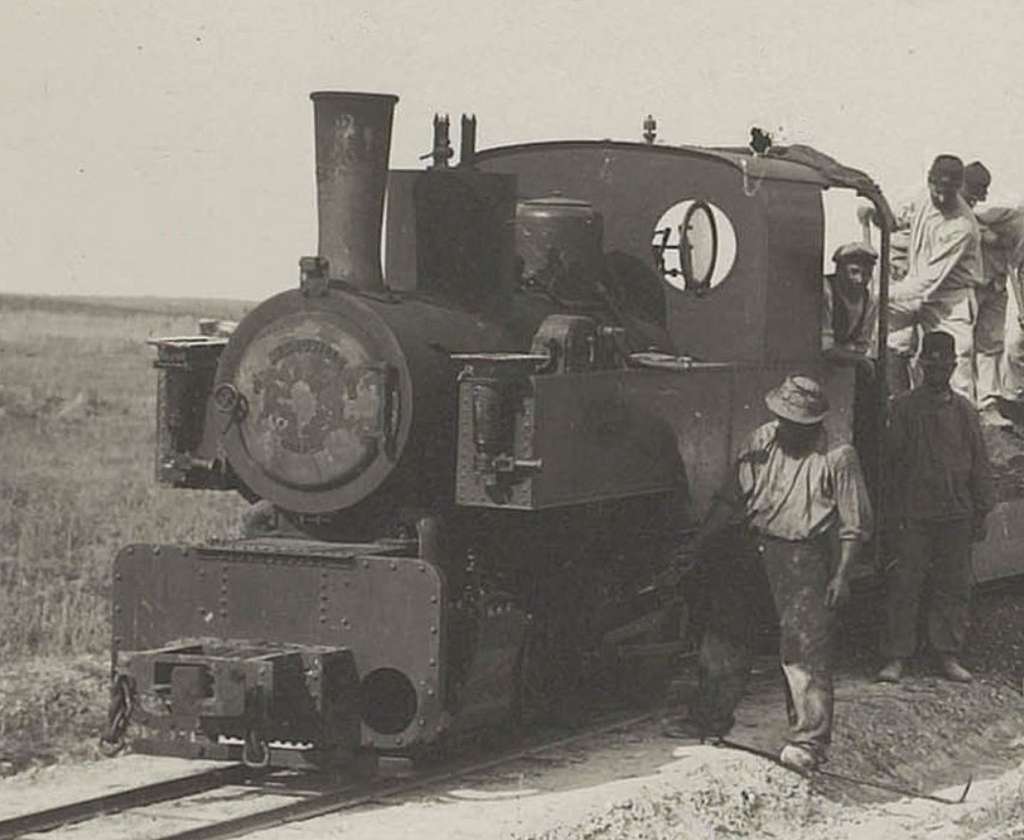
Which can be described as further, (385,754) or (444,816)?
(385,754)

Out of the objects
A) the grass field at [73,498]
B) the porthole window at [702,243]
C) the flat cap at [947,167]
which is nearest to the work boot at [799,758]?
the porthole window at [702,243]

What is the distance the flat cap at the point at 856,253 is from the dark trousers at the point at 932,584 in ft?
5.45

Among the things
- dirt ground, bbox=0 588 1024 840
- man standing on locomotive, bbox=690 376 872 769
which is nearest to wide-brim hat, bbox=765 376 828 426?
man standing on locomotive, bbox=690 376 872 769

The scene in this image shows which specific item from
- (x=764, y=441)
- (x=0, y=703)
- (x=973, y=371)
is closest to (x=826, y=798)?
(x=764, y=441)

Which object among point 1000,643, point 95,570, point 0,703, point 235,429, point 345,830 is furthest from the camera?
point 95,570

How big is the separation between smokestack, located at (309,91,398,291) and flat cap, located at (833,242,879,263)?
3.34 meters

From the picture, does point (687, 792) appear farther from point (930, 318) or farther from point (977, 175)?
point (977, 175)

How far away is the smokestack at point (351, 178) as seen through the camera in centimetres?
975

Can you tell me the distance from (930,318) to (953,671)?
11.5ft

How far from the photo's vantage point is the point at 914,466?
41.7 feet

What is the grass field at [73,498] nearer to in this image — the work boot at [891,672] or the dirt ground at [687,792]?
the dirt ground at [687,792]

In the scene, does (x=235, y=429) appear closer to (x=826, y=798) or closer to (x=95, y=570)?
(x=826, y=798)

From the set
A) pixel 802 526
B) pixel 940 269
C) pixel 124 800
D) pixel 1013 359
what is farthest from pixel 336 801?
pixel 1013 359

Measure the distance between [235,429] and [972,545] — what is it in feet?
17.7
